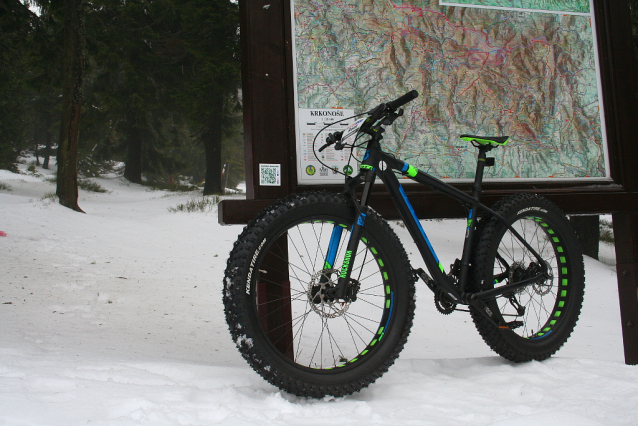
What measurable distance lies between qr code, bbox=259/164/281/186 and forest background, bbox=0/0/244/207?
940cm

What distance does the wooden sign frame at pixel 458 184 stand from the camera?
2949 millimetres

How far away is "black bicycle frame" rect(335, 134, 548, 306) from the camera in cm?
234

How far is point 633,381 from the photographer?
8.75 feet

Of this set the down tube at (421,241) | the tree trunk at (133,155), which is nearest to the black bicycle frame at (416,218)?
the down tube at (421,241)

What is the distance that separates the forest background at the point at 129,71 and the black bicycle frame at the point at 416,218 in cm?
1012

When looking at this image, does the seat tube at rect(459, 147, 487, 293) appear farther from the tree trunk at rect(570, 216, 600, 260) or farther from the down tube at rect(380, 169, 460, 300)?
the tree trunk at rect(570, 216, 600, 260)

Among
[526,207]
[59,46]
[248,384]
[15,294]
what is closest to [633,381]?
[526,207]

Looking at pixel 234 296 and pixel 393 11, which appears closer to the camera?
pixel 234 296


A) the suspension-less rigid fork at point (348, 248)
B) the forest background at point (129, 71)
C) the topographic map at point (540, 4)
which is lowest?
the suspension-less rigid fork at point (348, 248)

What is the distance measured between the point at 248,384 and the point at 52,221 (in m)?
9.23

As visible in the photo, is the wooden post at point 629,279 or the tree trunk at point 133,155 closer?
the wooden post at point 629,279

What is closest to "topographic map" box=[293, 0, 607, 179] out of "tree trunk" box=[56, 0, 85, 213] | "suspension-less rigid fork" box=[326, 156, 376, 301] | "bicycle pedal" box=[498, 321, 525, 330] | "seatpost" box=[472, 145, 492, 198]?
"seatpost" box=[472, 145, 492, 198]

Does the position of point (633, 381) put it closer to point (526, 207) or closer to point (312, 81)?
point (526, 207)

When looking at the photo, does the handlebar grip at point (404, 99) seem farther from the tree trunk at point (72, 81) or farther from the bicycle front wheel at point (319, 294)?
the tree trunk at point (72, 81)
